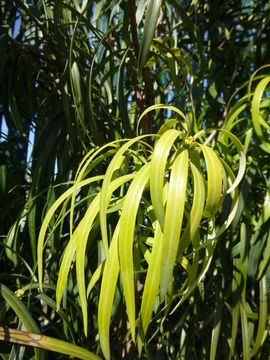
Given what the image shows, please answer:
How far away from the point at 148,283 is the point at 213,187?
3.5 inches

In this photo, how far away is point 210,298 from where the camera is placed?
81 centimetres

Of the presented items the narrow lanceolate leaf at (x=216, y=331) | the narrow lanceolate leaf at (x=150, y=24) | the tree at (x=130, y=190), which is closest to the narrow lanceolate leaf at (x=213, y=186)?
the tree at (x=130, y=190)

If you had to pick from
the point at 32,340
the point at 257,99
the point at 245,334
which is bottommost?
the point at 245,334

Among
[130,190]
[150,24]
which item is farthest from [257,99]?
[130,190]

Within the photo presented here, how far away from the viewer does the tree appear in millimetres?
320

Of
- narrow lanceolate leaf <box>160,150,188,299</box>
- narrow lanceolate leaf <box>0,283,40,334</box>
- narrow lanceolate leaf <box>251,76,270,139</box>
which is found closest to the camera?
narrow lanceolate leaf <box>160,150,188,299</box>

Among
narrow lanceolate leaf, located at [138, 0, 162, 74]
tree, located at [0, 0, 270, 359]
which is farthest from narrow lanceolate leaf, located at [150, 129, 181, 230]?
narrow lanceolate leaf, located at [138, 0, 162, 74]

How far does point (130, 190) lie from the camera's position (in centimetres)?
32

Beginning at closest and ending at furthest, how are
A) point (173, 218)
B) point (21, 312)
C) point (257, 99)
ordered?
point (173, 218), point (21, 312), point (257, 99)

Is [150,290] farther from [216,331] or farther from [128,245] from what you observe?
[216,331]

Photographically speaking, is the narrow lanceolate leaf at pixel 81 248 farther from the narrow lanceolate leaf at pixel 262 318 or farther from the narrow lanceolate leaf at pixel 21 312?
the narrow lanceolate leaf at pixel 262 318

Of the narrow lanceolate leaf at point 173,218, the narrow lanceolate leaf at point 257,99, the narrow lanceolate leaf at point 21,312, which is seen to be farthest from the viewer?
the narrow lanceolate leaf at point 257,99

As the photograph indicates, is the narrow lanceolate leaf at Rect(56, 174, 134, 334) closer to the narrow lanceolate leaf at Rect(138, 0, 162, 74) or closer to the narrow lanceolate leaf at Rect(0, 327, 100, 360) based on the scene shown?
the narrow lanceolate leaf at Rect(0, 327, 100, 360)

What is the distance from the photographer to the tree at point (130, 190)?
32cm
